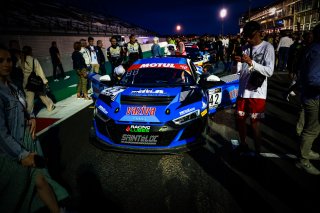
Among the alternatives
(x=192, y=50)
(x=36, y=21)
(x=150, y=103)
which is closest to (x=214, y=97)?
(x=150, y=103)

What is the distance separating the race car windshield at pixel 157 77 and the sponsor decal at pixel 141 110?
3.18 ft

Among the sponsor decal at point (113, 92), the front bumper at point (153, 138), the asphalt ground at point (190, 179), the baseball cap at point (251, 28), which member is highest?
the baseball cap at point (251, 28)

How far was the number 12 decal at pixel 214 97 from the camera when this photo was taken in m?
5.02

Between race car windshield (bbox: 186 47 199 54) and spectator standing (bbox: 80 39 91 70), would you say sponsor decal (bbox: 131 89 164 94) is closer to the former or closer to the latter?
spectator standing (bbox: 80 39 91 70)

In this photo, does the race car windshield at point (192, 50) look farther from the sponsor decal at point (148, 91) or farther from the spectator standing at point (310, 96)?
the spectator standing at point (310, 96)

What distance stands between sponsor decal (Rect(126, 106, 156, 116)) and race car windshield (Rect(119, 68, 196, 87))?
3.18 ft

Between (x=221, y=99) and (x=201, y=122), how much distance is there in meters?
1.70

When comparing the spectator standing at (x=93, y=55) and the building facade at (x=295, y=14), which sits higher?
the building facade at (x=295, y=14)

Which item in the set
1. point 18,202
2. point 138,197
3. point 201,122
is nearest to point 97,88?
point 201,122

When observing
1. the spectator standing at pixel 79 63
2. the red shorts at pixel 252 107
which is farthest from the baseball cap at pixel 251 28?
the spectator standing at pixel 79 63

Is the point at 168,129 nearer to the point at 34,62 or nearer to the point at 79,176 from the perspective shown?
the point at 79,176

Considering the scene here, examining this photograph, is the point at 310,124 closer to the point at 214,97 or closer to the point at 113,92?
the point at 214,97

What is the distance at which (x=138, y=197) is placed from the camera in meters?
2.98

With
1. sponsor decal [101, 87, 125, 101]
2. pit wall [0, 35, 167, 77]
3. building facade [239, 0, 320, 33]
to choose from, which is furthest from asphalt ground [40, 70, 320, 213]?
building facade [239, 0, 320, 33]
